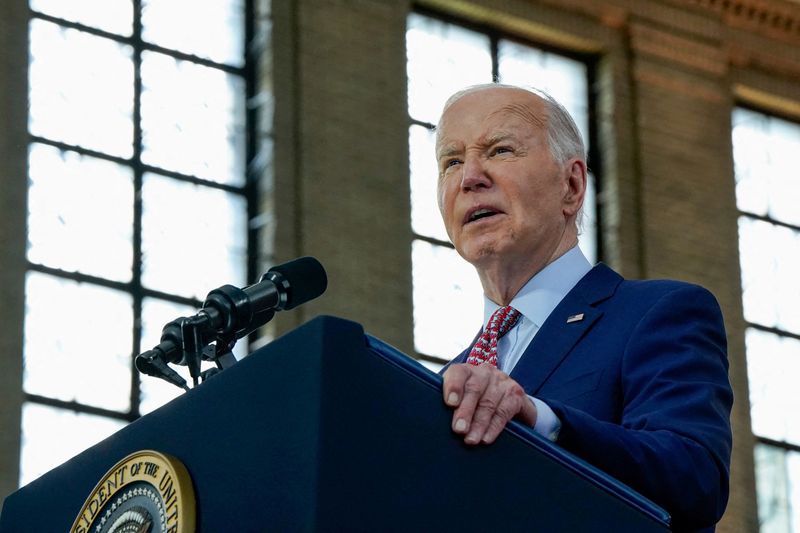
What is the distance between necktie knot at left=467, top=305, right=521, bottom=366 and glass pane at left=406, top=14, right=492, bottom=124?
1180 centimetres

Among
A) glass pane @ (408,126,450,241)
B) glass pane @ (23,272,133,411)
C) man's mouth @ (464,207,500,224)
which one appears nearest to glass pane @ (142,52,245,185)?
glass pane @ (23,272,133,411)

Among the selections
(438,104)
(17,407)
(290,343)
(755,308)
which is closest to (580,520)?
(290,343)

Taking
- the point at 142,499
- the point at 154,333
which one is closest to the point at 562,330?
the point at 142,499

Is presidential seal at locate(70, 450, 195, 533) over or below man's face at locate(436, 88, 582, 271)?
below

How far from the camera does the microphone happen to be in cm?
350

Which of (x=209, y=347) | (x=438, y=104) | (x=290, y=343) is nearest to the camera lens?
(x=290, y=343)

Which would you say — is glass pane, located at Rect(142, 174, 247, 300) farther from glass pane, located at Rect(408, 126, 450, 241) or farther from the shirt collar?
the shirt collar

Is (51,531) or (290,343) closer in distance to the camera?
(290,343)

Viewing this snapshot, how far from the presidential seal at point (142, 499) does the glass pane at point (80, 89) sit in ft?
36.1

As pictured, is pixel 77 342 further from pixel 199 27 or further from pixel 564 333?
pixel 564 333

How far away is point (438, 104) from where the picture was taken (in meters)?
16.0

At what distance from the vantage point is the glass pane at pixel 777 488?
16.1m

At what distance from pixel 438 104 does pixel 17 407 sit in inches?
183

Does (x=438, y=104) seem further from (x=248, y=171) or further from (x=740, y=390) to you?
(x=740, y=390)
